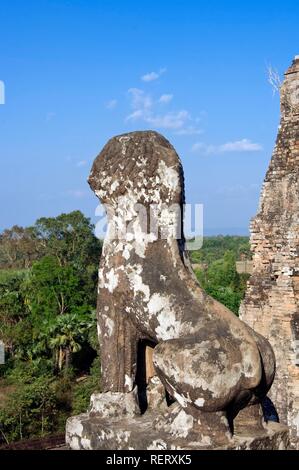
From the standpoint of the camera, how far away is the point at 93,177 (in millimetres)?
4520

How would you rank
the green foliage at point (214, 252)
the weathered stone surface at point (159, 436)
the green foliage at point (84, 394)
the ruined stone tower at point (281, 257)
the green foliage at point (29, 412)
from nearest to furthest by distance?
the weathered stone surface at point (159, 436) → the ruined stone tower at point (281, 257) → the green foliage at point (29, 412) → the green foliage at point (84, 394) → the green foliage at point (214, 252)

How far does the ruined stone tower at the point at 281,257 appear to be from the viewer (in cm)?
1173

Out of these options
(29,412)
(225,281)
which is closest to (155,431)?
(29,412)

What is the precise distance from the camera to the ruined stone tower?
1173 cm

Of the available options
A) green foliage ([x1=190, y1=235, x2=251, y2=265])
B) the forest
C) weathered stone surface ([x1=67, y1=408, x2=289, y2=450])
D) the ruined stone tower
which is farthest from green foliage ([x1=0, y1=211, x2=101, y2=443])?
weathered stone surface ([x1=67, y1=408, x2=289, y2=450])

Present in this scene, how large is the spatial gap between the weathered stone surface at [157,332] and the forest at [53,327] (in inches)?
773

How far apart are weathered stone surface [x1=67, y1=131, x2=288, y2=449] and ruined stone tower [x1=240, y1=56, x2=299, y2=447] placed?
761cm

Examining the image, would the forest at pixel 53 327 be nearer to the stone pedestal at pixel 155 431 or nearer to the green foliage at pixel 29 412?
the green foliage at pixel 29 412

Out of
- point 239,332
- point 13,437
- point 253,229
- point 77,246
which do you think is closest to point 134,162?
point 239,332

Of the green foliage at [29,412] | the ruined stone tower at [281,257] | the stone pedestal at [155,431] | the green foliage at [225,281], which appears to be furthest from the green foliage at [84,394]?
the stone pedestal at [155,431]

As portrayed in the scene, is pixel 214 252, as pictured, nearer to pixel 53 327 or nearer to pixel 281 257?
pixel 53 327

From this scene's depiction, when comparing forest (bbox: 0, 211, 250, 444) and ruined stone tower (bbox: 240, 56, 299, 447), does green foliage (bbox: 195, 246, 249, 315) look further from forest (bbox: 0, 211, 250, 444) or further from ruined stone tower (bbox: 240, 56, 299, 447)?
ruined stone tower (bbox: 240, 56, 299, 447)

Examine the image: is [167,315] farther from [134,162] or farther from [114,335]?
[134,162]

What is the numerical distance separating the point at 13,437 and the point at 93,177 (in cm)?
2001
